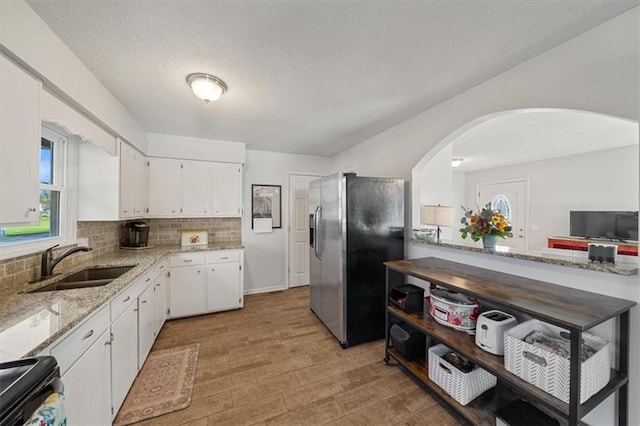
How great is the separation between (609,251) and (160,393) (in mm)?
3183

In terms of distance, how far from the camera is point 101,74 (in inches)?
72.7

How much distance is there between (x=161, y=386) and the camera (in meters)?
1.89

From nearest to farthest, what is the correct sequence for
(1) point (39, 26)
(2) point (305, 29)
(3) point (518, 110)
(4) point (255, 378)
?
(1) point (39, 26) < (2) point (305, 29) < (3) point (518, 110) < (4) point (255, 378)

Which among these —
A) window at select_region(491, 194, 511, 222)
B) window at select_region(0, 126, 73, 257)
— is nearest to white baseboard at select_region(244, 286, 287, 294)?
window at select_region(0, 126, 73, 257)

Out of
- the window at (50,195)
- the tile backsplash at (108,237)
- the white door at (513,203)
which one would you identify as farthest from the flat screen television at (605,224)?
the window at (50,195)

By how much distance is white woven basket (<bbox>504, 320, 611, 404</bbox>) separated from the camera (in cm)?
112

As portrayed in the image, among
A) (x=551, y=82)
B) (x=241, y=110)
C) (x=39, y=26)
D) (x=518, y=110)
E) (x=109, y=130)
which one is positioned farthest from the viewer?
(x=241, y=110)

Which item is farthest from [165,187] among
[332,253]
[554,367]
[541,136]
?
[541,136]

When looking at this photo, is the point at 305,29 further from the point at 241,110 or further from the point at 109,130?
the point at 109,130

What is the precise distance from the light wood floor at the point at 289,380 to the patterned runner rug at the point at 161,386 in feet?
0.23

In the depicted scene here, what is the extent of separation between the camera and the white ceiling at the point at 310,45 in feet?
4.14

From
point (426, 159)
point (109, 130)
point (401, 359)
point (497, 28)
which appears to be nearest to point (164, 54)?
point (109, 130)

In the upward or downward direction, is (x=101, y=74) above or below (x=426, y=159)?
above

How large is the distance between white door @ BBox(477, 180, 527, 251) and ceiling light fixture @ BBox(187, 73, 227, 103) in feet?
19.8
